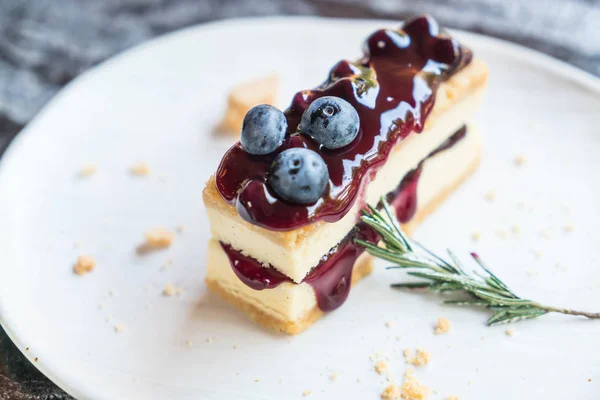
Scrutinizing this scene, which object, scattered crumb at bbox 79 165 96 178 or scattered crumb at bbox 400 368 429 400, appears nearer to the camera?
scattered crumb at bbox 400 368 429 400

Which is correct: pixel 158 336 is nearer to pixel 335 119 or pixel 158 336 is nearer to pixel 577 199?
pixel 335 119

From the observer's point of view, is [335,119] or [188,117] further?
[188,117]

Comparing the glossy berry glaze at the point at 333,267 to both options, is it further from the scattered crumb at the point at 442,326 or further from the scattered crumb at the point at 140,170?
the scattered crumb at the point at 140,170

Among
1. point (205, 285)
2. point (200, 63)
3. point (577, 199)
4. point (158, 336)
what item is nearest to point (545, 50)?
point (577, 199)

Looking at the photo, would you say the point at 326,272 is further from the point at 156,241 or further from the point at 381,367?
the point at 156,241

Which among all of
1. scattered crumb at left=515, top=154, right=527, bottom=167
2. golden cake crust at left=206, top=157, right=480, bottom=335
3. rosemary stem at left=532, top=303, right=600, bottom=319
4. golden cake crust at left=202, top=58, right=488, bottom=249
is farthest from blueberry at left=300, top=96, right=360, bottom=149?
scattered crumb at left=515, top=154, right=527, bottom=167

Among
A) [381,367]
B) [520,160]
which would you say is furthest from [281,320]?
[520,160]

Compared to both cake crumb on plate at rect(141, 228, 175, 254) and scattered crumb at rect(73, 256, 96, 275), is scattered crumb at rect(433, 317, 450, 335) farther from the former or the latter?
scattered crumb at rect(73, 256, 96, 275)

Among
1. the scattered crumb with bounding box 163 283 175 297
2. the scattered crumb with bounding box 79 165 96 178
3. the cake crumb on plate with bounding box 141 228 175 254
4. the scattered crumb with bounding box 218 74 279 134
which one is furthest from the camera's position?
the scattered crumb with bounding box 218 74 279 134
